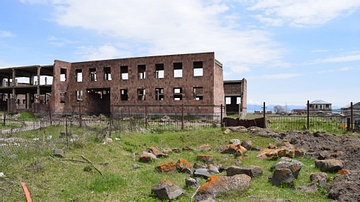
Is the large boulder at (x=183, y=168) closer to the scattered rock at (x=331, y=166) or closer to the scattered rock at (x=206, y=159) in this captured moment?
the scattered rock at (x=206, y=159)

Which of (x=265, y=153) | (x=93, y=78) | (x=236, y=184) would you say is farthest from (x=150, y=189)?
(x=93, y=78)

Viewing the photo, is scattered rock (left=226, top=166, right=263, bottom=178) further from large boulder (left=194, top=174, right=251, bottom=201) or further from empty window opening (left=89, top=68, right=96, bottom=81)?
empty window opening (left=89, top=68, right=96, bottom=81)

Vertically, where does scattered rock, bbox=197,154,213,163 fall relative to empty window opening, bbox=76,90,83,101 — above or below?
below

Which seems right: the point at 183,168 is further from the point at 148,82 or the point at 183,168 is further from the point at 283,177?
the point at 148,82

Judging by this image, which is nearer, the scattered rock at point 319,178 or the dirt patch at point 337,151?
the dirt patch at point 337,151

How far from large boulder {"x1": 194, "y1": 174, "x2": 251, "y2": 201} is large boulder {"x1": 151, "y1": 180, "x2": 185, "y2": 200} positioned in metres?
0.44

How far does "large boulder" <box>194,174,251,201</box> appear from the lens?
20.9 ft

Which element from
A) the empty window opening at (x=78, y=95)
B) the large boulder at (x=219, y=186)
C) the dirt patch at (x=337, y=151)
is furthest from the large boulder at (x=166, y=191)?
the empty window opening at (x=78, y=95)

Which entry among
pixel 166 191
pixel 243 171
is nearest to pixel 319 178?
pixel 243 171

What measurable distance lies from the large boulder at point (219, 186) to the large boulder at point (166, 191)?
44cm

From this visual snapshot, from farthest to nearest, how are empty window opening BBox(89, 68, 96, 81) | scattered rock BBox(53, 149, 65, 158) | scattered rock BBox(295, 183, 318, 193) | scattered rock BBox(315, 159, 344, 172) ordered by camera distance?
empty window opening BBox(89, 68, 96, 81) → scattered rock BBox(53, 149, 65, 158) → scattered rock BBox(315, 159, 344, 172) → scattered rock BBox(295, 183, 318, 193)

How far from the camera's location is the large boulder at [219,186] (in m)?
6.38

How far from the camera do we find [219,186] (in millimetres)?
6586

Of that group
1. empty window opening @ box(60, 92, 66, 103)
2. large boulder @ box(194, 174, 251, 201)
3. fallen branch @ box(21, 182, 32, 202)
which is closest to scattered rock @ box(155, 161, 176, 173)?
large boulder @ box(194, 174, 251, 201)
